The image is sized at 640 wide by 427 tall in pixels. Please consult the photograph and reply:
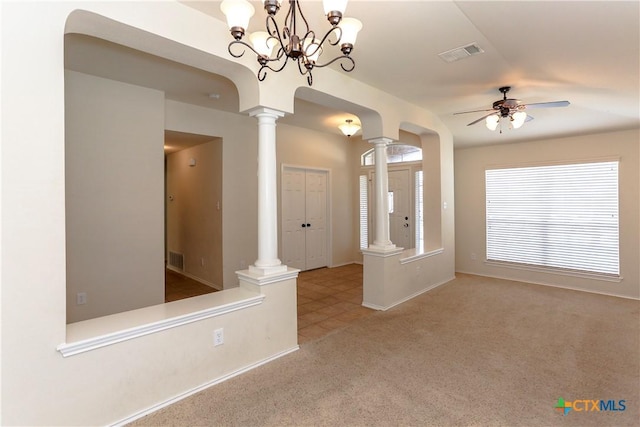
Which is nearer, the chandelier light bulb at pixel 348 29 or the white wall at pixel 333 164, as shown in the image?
the chandelier light bulb at pixel 348 29

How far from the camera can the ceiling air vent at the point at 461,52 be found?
2.75 m

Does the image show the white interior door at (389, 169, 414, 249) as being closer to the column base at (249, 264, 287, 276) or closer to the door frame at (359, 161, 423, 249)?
the door frame at (359, 161, 423, 249)

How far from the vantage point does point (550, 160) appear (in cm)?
531

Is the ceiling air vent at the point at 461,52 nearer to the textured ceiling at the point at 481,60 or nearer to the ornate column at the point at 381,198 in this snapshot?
the textured ceiling at the point at 481,60

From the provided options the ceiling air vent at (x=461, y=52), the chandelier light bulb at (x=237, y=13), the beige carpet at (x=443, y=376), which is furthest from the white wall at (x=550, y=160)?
the chandelier light bulb at (x=237, y=13)

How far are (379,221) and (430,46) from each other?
2.07 meters

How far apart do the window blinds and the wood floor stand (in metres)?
2.67

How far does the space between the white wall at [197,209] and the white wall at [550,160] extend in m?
4.29

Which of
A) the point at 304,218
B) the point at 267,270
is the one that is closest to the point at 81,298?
the point at 267,270

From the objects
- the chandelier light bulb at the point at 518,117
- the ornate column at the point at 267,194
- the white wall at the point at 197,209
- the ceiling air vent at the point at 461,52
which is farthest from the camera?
the white wall at the point at 197,209

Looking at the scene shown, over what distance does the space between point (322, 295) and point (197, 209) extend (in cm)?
252

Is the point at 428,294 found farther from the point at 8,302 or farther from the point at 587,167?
the point at 8,302

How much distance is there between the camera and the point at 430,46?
2.77 meters

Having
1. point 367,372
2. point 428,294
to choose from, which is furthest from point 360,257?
point 367,372
